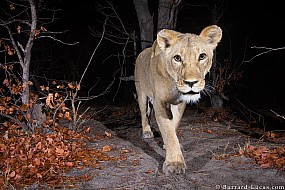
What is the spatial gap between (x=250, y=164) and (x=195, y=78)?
1330 millimetres

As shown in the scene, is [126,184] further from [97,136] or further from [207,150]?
[97,136]

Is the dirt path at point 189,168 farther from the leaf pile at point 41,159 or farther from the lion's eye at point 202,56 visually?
the lion's eye at point 202,56

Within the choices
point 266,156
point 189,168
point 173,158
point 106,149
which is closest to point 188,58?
point 173,158

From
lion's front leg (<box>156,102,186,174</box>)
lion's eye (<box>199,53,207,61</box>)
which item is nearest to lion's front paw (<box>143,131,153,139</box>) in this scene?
lion's front leg (<box>156,102,186,174</box>)

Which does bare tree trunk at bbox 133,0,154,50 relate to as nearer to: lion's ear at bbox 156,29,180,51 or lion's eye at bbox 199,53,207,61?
lion's ear at bbox 156,29,180,51

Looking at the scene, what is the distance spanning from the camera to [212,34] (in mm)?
4469

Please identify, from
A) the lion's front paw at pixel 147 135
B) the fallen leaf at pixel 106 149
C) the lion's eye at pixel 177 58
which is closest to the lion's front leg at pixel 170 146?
the lion's eye at pixel 177 58

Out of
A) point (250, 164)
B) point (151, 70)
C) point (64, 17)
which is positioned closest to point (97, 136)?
point (151, 70)

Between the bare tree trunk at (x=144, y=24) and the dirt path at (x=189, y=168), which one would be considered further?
the bare tree trunk at (x=144, y=24)

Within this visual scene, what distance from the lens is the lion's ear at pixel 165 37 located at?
172 inches

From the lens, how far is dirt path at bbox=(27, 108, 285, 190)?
142 inches

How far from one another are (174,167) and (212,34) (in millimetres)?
1800

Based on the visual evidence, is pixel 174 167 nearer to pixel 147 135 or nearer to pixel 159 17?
pixel 147 135

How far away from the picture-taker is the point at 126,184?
3691 millimetres
